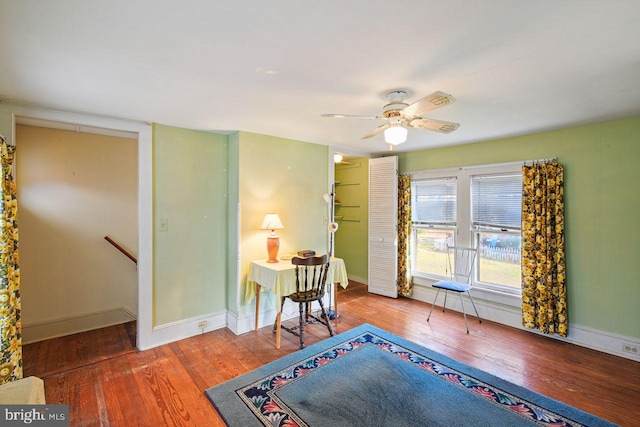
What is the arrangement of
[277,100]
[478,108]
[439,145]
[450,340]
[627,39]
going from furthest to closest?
[439,145] → [450,340] → [478,108] → [277,100] → [627,39]

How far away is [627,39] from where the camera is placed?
1496 mm

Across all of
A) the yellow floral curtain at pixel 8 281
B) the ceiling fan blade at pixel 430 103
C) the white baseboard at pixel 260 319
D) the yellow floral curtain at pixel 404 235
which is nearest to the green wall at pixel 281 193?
the white baseboard at pixel 260 319

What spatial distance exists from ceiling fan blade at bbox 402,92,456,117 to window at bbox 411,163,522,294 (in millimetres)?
2292

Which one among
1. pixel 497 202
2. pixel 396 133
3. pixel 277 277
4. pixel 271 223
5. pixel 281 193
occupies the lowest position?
pixel 277 277

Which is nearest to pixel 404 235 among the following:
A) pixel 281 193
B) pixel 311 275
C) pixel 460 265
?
pixel 460 265

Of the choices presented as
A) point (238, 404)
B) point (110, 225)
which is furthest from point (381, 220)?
point (110, 225)

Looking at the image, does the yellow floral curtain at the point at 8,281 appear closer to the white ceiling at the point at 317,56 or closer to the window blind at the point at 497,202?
the white ceiling at the point at 317,56

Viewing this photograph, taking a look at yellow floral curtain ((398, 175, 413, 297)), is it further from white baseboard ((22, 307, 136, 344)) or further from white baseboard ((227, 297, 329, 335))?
white baseboard ((22, 307, 136, 344))

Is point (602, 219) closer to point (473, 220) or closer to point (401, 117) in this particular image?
point (473, 220)

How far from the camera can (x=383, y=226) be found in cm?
472

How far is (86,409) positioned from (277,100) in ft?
8.82

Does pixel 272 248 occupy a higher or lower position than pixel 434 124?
lower

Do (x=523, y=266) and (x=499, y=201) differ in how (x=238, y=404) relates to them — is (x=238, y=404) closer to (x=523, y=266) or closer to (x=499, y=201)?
(x=523, y=266)

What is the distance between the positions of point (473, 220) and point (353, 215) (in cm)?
224
